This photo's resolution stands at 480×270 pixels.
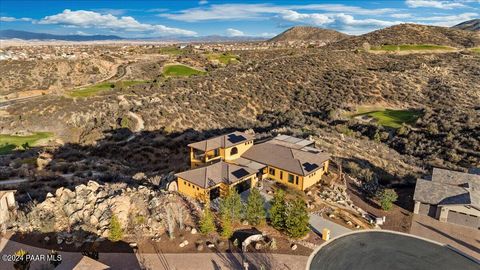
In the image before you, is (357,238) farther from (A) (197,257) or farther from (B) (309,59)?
(B) (309,59)

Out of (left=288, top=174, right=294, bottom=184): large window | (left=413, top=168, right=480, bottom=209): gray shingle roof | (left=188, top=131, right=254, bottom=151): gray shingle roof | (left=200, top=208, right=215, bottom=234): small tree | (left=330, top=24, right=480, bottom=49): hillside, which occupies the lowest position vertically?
(left=200, top=208, right=215, bottom=234): small tree

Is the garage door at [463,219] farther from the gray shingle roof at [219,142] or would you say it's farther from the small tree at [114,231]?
the small tree at [114,231]

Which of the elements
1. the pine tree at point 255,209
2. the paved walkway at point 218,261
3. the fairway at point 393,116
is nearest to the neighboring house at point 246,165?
the pine tree at point 255,209

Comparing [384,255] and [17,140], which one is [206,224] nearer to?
[384,255]

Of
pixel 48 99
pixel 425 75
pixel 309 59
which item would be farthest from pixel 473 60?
pixel 48 99

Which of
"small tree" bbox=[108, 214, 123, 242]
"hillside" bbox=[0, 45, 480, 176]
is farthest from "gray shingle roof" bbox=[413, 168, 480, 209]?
"small tree" bbox=[108, 214, 123, 242]

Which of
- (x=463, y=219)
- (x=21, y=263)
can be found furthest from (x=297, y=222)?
(x=21, y=263)

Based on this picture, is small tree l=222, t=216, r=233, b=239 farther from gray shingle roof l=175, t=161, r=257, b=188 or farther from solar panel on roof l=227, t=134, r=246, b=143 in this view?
solar panel on roof l=227, t=134, r=246, b=143
